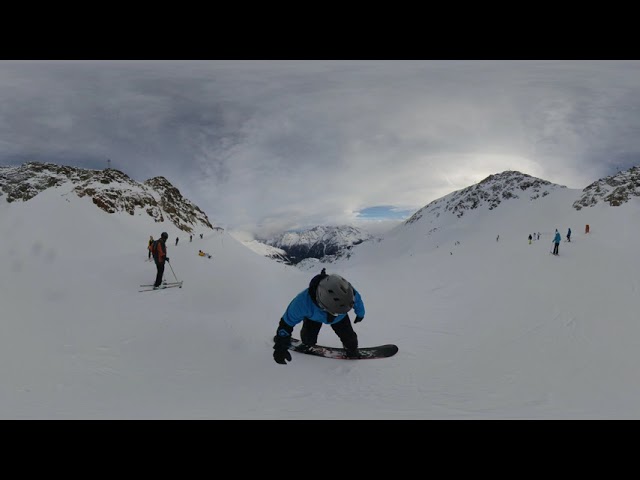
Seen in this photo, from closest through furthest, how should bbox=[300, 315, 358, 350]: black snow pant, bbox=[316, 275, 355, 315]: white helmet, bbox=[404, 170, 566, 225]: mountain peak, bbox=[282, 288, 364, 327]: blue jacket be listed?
bbox=[316, 275, 355, 315]: white helmet
bbox=[282, 288, 364, 327]: blue jacket
bbox=[300, 315, 358, 350]: black snow pant
bbox=[404, 170, 566, 225]: mountain peak

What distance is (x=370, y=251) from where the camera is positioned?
111000mm

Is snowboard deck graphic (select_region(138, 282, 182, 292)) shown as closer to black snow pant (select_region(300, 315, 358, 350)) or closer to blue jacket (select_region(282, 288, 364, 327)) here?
black snow pant (select_region(300, 315, 358, 350))

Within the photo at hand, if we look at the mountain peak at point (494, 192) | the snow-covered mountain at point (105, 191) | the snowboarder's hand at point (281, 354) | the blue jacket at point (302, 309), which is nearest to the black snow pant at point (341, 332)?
the blue jacket at point (302, 309)

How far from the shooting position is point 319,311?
6723 mm

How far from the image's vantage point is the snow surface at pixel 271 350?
4895 millimetres

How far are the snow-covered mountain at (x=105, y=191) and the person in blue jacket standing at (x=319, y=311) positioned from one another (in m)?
35.4

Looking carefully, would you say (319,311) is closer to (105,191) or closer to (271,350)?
(271,350)

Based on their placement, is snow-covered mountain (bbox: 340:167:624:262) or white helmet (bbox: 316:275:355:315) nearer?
white helmet (bbox: 316:275:355:315)

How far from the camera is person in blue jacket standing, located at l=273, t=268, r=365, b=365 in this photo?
5914 mm

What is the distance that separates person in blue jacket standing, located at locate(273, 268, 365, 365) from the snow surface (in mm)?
524

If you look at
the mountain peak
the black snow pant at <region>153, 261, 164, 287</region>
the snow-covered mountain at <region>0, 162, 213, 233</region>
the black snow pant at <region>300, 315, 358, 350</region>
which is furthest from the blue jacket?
the mountain peak

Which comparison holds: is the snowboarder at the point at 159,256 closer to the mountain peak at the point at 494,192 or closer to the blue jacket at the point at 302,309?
the blue jacket at the point at 302,309

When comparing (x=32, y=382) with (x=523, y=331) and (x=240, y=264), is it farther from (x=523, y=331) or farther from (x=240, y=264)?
(x=240, y=264)

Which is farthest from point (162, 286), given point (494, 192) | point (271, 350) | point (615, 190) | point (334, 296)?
point (494, 192)
